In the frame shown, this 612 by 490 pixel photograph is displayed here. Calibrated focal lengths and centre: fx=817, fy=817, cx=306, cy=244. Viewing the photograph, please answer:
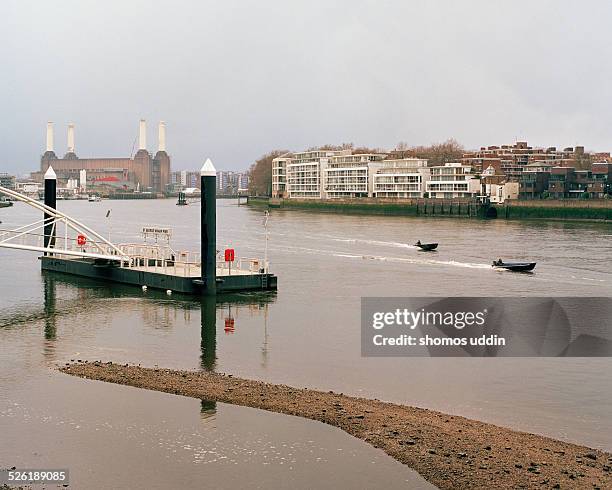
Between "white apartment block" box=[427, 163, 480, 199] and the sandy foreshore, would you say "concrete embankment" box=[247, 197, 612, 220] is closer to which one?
"white apartment block" box=[427, 163, 480, 199]

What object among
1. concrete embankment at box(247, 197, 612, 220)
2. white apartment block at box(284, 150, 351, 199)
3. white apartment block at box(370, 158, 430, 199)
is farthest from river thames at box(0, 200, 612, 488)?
white apartment block at box(284, 150, 351, 199)

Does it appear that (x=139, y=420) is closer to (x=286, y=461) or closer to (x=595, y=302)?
(x=286, y=461)

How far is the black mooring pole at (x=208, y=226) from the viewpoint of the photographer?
35.6 metres

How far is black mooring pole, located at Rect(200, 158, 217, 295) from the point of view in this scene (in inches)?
1403

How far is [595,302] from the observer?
36.6 m

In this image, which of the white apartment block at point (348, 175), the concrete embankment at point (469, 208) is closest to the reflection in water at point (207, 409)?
the concrete embankment at point (469, 208)

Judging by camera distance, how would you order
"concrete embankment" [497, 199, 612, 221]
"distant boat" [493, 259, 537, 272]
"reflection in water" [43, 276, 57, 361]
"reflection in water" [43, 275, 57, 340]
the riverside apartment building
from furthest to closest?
the riverside apartment building < "concrete embankment" [497, 199, 612, 221] < "distant boat" [493, 259, 537, 272] < "reflection in water" [43, 275, 57, 340] < "reflection in water" [43, 276, 57, 361]

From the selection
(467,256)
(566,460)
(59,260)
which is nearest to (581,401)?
(566,460)

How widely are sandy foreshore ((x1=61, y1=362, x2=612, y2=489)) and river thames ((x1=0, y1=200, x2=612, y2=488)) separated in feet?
1.53

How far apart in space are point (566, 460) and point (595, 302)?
74.4ft

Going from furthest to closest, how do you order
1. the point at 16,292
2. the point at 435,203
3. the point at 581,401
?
the point at 435,203
the point at 16,292
the point at 581,401

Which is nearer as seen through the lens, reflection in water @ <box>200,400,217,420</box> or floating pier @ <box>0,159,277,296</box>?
reflection in water @ <box>200,400,217,420</box>

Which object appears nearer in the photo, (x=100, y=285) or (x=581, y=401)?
(x=581, y=401)

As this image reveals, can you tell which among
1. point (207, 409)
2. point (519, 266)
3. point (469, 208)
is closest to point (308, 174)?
point (469, 208)
